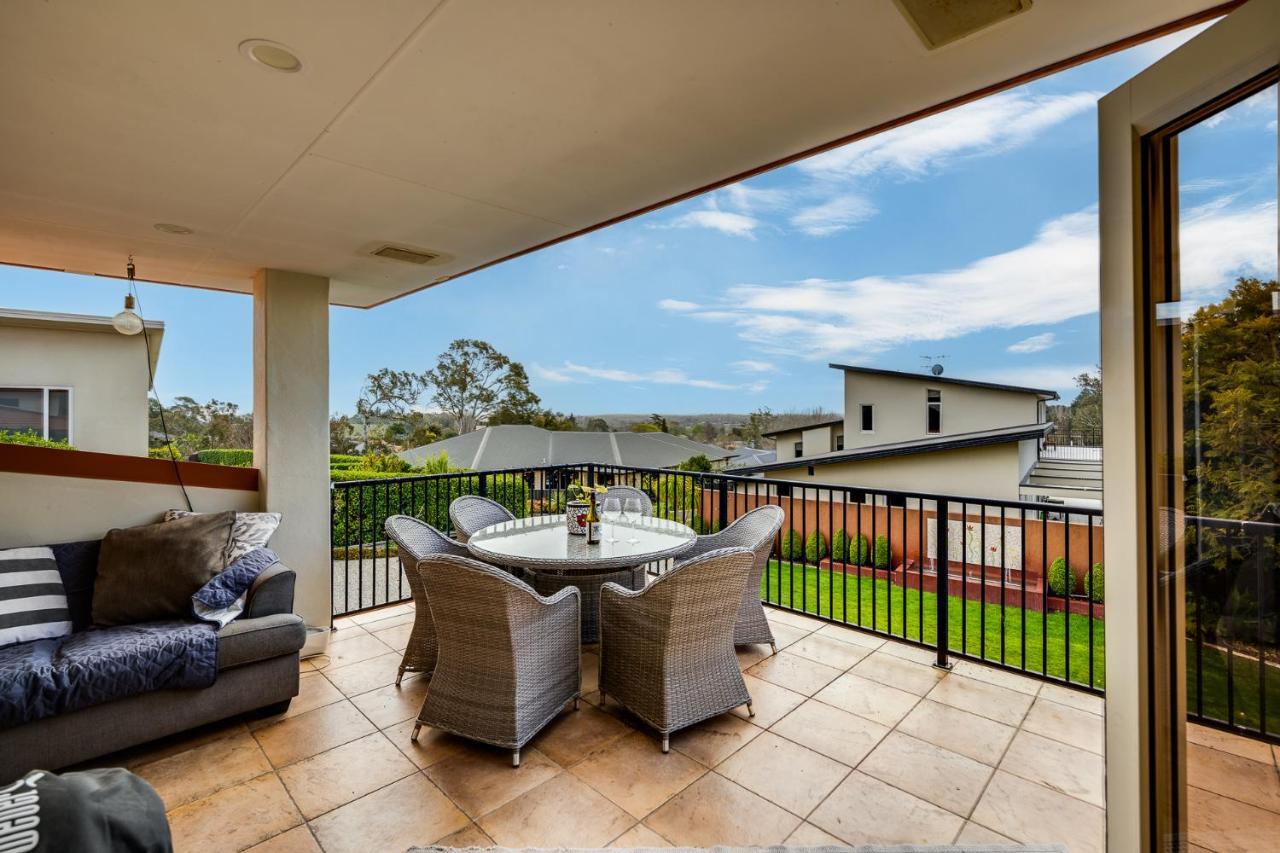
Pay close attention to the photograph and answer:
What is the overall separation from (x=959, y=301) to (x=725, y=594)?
1856 cm

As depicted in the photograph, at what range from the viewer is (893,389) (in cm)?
1576

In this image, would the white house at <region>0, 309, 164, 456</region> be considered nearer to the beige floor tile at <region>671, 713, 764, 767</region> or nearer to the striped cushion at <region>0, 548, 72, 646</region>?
the striped cushion at <region>0, 548, 72, 646</region>

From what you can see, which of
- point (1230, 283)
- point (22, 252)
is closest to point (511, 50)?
point (1230, 283)

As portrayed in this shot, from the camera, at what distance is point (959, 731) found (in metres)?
2.52

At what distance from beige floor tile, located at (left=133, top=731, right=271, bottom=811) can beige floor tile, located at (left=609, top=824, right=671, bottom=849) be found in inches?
59.1

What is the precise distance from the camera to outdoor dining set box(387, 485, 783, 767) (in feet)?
7.63

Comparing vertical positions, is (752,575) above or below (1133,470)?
below

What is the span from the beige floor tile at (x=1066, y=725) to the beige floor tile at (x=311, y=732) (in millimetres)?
3010

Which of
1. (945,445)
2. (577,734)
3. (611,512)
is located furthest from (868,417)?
(577,734)

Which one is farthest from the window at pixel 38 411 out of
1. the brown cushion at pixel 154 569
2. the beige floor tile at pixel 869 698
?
the beige floor tile at pixel 869 698

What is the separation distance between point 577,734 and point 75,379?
6602 millimetres

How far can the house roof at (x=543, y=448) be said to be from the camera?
10.8 m

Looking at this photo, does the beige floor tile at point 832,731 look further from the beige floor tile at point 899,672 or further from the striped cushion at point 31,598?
the striped cushion at point 31,598

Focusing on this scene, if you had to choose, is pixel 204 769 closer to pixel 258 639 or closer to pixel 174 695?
pixel 174 695
